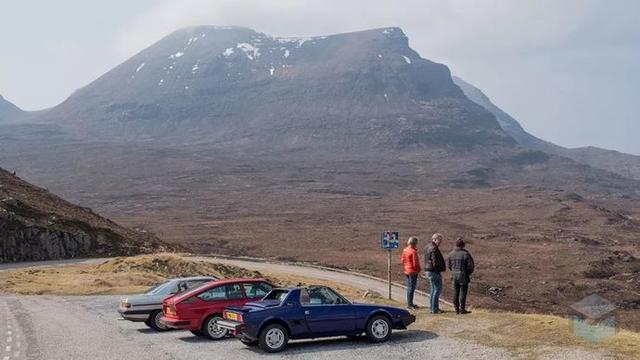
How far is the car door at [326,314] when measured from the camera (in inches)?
668

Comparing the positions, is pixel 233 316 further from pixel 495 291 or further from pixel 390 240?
pixel 495 291

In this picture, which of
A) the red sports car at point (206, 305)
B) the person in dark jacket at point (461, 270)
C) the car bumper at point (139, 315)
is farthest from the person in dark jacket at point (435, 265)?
the car bumper at point (139, 315)

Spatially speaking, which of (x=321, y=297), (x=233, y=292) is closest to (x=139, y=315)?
(x=233, y=292)

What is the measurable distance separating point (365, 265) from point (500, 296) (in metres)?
17.3

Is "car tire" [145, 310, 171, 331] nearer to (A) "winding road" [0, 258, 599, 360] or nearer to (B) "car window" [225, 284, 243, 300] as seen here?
(A) "winding road" [0, 258, 599, 360]

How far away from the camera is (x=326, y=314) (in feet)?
56.0

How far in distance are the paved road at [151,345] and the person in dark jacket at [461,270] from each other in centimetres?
238

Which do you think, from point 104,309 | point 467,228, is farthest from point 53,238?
point 467,228

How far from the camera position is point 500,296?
55.5 m

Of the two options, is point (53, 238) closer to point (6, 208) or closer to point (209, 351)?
point (6, 208)

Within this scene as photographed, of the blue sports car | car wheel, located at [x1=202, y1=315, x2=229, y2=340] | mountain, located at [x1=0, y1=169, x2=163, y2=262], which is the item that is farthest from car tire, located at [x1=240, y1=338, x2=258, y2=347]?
mountain, located at [x1=0, y1=169, x2=163, y2=262]

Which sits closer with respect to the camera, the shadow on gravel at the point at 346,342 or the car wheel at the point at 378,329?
the shadow on gravel at the point at 346,342

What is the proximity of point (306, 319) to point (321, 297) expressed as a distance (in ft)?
2.31

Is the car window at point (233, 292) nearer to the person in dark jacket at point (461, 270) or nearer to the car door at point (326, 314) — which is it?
the car door at point (326, 314)
